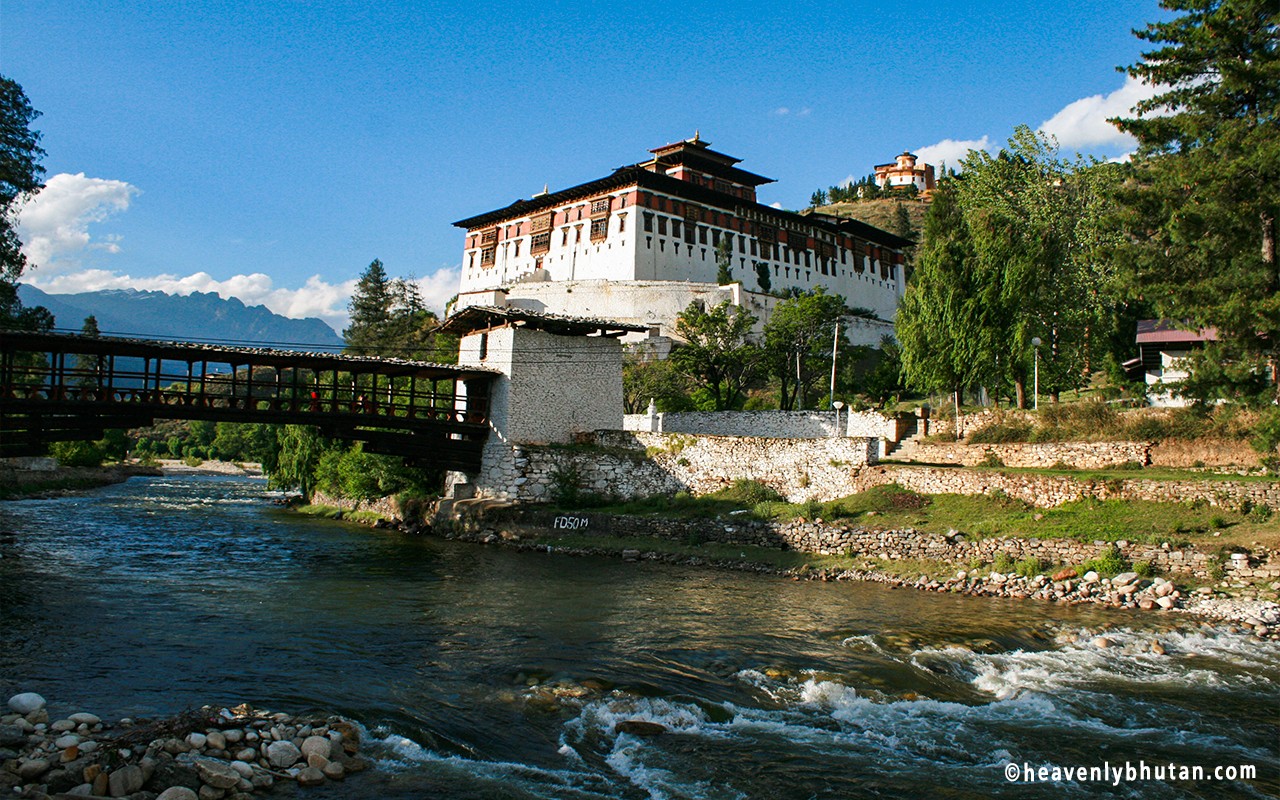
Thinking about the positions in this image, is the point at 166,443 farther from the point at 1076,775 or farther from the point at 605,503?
the point at 1076,775

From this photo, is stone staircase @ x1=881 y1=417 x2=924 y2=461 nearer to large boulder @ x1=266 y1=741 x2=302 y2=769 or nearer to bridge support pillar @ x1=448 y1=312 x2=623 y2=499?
bridge support pillar @ x1=448 y1=312 x2=623 y2=499

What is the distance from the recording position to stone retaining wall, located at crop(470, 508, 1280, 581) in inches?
739

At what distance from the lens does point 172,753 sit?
8.94m

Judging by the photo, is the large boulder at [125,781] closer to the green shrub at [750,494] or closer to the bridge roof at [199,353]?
the bridge roof at [199,353]

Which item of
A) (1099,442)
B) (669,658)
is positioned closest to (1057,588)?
(1099,442)

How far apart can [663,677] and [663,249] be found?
5563cm

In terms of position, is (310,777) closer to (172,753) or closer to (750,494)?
(172,753)

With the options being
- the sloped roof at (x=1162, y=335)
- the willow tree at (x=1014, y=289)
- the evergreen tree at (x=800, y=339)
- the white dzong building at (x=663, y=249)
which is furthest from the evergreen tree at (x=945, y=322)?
the white dzong building at (x=663, y=249)

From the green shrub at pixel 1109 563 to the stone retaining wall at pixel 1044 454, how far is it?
5.98 metres

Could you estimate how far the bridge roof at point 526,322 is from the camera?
32531 mm

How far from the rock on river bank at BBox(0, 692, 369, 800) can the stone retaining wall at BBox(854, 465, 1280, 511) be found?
19.6m

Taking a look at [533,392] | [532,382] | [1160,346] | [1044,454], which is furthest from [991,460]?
[532,382]

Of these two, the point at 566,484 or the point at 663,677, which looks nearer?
the point at 663,677

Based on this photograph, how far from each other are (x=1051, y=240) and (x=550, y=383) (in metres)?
22.4
